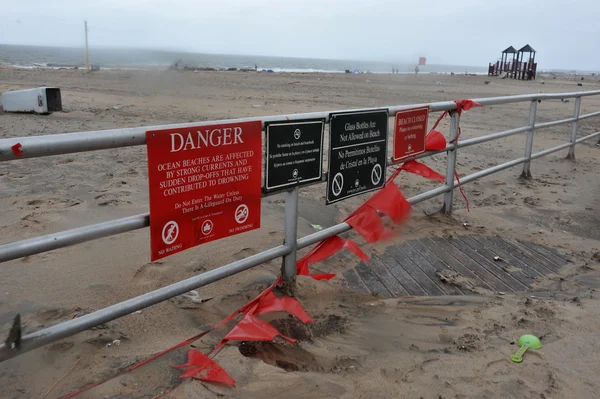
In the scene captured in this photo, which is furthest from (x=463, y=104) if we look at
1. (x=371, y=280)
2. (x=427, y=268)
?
(x=371, y=280)

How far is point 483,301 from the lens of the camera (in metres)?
3.29

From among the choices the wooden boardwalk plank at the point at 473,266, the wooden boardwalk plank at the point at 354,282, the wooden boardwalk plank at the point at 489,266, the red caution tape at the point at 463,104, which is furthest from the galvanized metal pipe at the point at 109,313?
the red caution tape at the point at 463,104

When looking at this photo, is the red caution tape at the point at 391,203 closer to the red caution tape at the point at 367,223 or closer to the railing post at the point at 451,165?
the red caution tape at the point at 367,223

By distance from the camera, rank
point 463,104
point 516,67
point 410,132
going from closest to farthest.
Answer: point 410,132 < point 463,104 < point 516,67

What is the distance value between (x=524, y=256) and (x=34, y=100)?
10535 mm

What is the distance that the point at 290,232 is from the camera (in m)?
3.05

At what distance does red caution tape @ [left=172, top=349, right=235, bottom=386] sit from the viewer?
7.45 feet

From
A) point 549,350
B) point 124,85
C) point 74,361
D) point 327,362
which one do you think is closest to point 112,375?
point 74,361

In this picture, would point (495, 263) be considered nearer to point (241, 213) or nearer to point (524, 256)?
point (524, 256)

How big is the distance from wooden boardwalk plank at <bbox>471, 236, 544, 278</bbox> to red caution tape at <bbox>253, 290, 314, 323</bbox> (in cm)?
197

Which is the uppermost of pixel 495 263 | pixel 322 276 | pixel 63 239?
pixel 63 239

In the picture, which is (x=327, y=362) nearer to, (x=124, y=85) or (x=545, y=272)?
(x=545, y=272)

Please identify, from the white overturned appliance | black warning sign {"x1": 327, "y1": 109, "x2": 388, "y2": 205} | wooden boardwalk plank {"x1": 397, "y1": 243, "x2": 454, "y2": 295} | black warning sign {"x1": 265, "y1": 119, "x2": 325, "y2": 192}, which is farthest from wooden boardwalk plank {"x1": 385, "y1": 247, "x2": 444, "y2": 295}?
the white overturned appliance

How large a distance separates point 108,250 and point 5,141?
2144 millimetres
